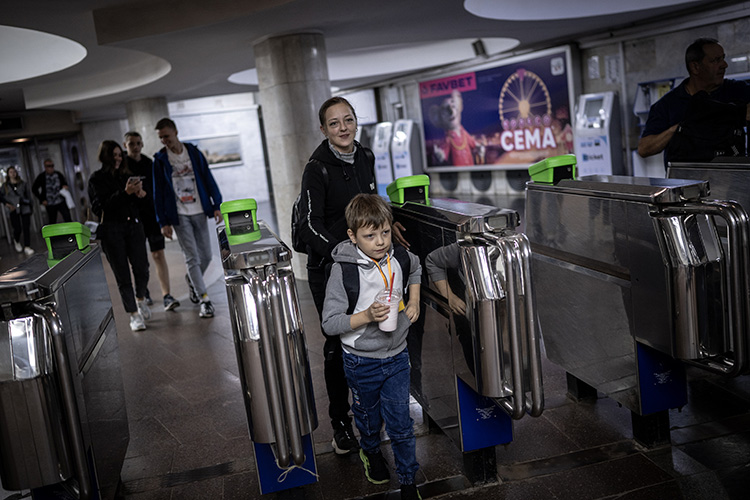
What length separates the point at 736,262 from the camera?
2.43 m

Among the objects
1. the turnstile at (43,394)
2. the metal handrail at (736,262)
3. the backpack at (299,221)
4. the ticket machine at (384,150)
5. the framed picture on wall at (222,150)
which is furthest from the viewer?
the framed picture on wall at (222,150)

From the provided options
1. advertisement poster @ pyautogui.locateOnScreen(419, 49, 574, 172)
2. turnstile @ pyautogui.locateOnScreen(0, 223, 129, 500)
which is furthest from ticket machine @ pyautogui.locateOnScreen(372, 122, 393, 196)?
turnstile @ pyautogui.locateOnScreen(0, 223, 129, 500)

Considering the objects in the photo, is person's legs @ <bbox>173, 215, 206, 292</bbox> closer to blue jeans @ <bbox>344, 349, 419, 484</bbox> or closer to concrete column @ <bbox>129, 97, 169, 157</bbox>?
blue jeans @ <bbox>344, 349, 419, 484</bbox>

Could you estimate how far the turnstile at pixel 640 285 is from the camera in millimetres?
2518

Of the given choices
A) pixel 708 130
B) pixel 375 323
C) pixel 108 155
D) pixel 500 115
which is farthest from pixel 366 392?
pixel 500 115

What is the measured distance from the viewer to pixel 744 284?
8.09 ft

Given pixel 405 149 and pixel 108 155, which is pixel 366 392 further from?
pixel 405 149

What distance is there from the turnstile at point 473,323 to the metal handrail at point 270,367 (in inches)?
28.5

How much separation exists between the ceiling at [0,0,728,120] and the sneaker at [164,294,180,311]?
257 cm

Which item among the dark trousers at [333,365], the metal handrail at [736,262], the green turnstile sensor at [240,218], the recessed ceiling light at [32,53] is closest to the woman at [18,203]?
the recessed ceiling light at [32,53]

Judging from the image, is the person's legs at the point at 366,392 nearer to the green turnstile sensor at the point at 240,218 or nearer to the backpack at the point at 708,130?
the green turnstile sensor at the point at 240,218

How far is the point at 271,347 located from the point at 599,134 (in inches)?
350

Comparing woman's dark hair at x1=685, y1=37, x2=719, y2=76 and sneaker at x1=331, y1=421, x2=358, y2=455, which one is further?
woman's dark hair at x1=685, y1=37, x2=719, y2=76

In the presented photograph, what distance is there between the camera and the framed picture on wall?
749 inches
